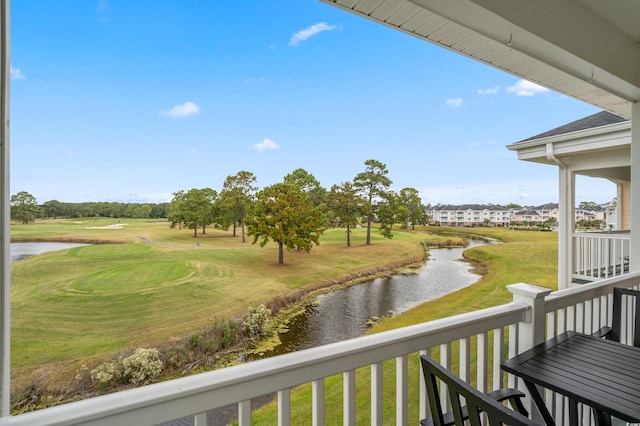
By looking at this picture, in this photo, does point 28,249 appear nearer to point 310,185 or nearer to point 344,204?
point 310,185

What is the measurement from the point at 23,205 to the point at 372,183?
10.6 feet

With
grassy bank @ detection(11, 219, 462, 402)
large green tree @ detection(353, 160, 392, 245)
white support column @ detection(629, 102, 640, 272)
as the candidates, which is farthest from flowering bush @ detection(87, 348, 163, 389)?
white support column @ detection(629, 102, 640, 272)

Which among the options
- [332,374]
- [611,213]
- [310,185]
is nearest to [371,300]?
[310,185]

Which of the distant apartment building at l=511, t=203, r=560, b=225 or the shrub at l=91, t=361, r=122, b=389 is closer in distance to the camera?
the shrub at l=91, t=361, r=122, b=389

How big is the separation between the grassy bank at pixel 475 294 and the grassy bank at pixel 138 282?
69cm

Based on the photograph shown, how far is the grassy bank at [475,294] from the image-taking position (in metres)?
2.64

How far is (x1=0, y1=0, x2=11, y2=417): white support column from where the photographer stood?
659mm

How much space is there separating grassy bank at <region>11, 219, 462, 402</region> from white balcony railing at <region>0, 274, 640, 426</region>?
1924 millimetres

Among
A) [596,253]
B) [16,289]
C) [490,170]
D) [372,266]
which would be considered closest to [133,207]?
[16,289]

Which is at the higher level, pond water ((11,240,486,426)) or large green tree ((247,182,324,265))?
large green tree ((247,182,324,265))

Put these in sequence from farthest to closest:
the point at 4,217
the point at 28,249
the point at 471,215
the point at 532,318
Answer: the point at 471,215, the point at 28,249, the point at 532,318, the point at 4,217

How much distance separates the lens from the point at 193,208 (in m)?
3.29

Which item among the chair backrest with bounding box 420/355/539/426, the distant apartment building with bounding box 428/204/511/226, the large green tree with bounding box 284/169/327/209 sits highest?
the large green tree with bounding box 284/169/327/209

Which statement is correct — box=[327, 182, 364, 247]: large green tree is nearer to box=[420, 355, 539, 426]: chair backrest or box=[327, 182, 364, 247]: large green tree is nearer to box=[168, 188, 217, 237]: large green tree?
box=[168, 188, 217, 237]: large green tree
